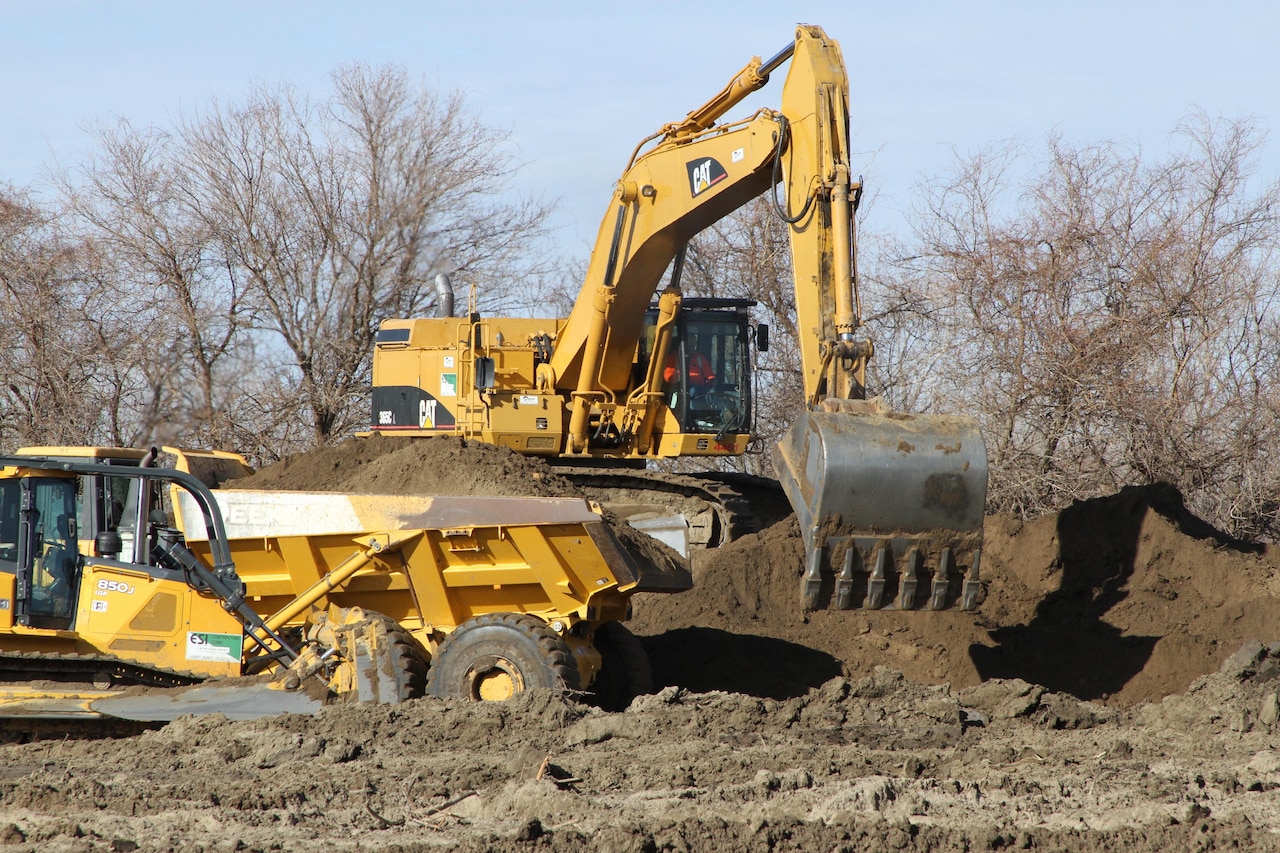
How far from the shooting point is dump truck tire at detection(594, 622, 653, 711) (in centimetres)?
827

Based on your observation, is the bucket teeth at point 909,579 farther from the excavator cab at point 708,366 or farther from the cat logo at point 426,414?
the cat logo at point 426,414

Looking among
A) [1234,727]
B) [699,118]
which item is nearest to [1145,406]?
[699,118]

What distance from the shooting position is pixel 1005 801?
537 centimetres

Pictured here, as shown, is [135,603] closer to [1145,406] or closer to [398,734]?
[398,734]

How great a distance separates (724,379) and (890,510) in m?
5.83

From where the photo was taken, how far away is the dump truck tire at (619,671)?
827 cm

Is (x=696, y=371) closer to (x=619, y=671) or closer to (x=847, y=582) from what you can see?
(x=619, y=671)

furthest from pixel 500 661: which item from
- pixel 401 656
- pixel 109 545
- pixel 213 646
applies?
pixel 109 545

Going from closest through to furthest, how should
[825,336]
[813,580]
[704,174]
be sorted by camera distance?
[813,580]
[825,336]
[704,174]

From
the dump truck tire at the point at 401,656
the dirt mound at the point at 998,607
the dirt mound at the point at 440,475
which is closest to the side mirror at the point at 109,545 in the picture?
the dump truck tire at the point at 401,656

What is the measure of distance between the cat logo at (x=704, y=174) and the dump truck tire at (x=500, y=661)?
192 inches

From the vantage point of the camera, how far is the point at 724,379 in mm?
13383

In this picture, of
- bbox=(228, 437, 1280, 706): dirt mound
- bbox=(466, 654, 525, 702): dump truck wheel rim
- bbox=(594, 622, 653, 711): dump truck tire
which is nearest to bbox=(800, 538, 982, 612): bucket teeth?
bbox=(594, 622, 653, 711): dump truck tire

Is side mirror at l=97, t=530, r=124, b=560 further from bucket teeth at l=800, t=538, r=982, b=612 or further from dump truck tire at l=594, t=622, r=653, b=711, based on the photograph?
bucket teeth at l=800, t=538, r=982, b=612
